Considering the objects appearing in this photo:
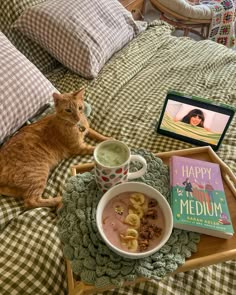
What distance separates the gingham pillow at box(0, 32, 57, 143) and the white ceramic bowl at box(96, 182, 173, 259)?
523 millimetres

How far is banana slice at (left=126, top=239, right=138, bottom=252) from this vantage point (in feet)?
2.01

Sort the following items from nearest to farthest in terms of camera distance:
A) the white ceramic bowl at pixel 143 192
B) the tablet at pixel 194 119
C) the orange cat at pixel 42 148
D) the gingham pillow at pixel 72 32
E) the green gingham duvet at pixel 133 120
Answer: the white ceramic bowl at pixel 143 192 < the green gingham duvet at pixel 133 120 < the orange cat at pixel 42 148 < the tablet at pixel 194 119 < the gingham pillow at pixel 72 32

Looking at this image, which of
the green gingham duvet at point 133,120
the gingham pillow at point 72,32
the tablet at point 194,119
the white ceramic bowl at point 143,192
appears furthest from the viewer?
the gingham pillow at point 72,32

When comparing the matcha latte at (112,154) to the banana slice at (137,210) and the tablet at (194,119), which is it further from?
the tablet at (194,119)

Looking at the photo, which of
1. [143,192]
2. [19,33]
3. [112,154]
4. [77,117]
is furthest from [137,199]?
[19,33]

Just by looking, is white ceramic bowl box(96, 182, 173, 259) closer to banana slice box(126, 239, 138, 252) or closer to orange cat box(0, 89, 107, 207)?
banana slice box(126, 239, 138, 252)

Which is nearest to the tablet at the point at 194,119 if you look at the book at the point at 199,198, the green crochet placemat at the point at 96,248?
the book at the point at 199,198

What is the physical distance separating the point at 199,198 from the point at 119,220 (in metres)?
0.22

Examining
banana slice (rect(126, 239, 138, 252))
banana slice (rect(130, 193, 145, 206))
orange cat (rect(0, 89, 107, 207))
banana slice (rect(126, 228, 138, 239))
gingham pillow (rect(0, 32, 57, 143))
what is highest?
gingham pillow (rect(0, 32, 57, 143))

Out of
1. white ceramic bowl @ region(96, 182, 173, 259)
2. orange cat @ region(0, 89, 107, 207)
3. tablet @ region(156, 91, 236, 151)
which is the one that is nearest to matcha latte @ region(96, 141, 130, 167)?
white ceramic bowl @ region(96, 182, 173, 259)

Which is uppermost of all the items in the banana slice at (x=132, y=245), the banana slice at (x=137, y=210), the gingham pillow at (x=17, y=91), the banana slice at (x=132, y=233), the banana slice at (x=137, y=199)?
the gingham pillow at (x=17, y=91)

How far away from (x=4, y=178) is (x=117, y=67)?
829 millimetres

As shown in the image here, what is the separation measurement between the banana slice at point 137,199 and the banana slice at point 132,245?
0.10 metres

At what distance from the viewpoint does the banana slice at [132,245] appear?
2.01ft
